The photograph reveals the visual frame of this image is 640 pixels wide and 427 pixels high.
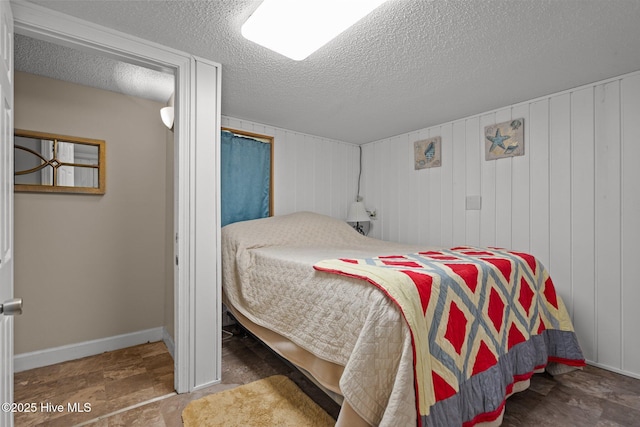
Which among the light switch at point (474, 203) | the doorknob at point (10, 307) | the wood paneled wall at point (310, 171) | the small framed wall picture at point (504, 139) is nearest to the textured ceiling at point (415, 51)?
the small framed wall picture at point (504, 139)

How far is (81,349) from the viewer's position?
7.63ft

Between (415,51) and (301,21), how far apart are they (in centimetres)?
75

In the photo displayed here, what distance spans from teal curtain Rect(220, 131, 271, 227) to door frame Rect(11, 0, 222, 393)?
3.35 feet

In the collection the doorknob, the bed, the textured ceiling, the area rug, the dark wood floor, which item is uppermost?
the textured ceiling

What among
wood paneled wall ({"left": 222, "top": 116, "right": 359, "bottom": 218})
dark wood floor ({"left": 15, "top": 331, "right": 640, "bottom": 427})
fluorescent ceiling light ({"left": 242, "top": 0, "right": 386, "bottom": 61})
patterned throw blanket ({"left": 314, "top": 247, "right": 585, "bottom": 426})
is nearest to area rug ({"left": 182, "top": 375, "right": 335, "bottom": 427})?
dark wood floor ({"left": 15, "top": 331, "right": 640, "bottom": 427})

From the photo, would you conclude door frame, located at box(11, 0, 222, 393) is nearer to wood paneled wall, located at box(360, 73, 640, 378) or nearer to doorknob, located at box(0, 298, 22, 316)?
doorknob, located at box(0, 298, 22, 316)

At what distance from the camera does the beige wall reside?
2176 mm

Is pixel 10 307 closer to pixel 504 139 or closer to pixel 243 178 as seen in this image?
pixel 243 178

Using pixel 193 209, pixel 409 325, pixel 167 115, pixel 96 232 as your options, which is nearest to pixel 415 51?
pixel 409 325

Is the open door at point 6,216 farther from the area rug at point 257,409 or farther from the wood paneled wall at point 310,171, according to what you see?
the wood paneled wall at point 310,171

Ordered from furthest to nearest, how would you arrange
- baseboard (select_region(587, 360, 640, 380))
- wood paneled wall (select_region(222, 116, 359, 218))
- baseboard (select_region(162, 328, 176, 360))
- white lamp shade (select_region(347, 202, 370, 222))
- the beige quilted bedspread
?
1. white lamp shade (select_region(347, 202, 370, 222))
2. wood paneled wall (select_region(222, 116, 359, 218))
3. baseboard (select_region(162, 328, 176, 360))
4. baseboard (select_region(587, 360, 640, 380))
5. the beige quilted bedspread

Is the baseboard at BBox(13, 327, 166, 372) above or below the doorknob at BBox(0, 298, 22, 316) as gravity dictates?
below

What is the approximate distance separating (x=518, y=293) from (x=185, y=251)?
2088mm

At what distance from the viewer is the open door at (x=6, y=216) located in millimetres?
1028
